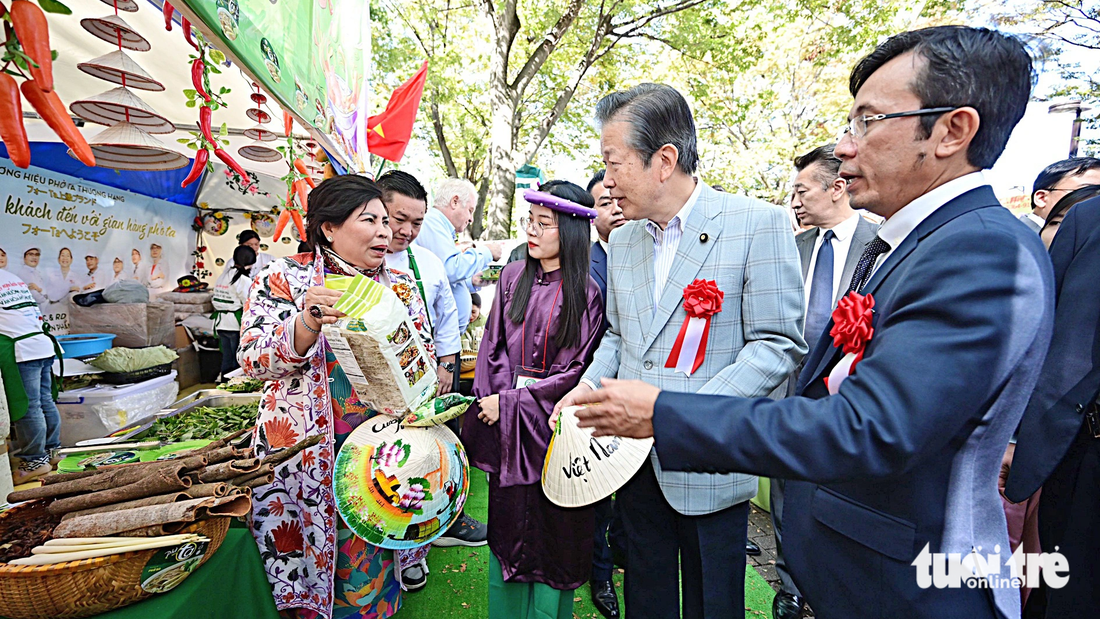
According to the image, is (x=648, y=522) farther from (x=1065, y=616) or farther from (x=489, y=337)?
(x=1065, y=616)

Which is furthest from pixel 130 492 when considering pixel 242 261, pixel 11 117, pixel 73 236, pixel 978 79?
pixel 242 261

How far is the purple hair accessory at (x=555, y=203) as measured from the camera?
7.14ft

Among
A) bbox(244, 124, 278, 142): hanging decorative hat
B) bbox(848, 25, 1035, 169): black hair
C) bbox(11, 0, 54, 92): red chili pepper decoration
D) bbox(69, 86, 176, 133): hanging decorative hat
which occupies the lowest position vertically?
bbox(848, 25, 1035, 169): black hair

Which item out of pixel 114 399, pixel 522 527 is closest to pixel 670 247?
pixel 522 527

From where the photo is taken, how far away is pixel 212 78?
11.2ft

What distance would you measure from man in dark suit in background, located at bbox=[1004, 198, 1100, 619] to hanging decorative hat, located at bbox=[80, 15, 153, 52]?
162 inches

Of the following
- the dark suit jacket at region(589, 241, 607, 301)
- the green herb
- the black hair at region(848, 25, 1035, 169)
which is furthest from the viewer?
the green herb

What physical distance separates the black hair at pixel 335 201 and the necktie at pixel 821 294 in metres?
2.31

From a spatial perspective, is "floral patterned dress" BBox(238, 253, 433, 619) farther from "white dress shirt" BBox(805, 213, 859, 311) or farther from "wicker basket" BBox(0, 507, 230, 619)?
"white dress shirt" BBox(805, 213, 859, 311)

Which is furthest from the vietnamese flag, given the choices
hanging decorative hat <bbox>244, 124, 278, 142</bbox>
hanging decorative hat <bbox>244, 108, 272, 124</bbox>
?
hanging decorative hat <bbox>244, 108, 272, 124</bbox>

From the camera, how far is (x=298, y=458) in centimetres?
192

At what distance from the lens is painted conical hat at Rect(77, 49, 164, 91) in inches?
106

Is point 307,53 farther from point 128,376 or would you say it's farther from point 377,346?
point 128,376

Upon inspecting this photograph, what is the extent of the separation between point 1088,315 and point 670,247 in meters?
1.35
